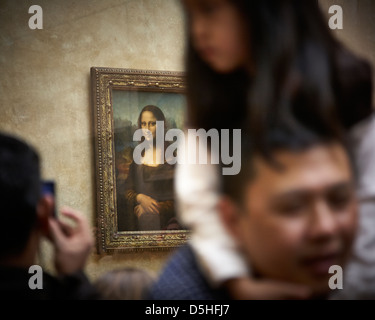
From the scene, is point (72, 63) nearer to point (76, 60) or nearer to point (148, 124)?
point (76, 60)

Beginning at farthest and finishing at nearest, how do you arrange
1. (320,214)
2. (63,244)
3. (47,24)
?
(47,24), (63,244), (320,214)

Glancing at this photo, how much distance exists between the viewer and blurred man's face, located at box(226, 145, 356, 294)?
0.75 metres

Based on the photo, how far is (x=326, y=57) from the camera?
0.84 metres

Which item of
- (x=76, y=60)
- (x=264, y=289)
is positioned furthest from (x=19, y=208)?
(x=264, y=289)

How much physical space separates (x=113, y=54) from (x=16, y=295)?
0.58 metres

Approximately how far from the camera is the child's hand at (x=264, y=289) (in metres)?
0.80

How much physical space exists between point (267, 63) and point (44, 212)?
538 millimetres

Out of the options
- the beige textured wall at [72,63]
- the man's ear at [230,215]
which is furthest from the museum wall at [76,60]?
the man's ear at [230,215]

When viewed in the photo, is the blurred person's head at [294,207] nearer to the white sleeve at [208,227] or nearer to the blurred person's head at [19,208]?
the white sleeve at [208,227]

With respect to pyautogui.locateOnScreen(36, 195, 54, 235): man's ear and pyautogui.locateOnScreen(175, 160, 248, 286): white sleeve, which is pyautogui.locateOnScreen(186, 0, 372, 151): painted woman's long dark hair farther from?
pyautogui.locateOnScreen(36, 195, 54, 235): man's ear

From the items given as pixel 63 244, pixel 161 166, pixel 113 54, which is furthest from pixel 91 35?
pixel 63 244

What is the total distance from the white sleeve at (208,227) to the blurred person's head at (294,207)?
0.06 ft

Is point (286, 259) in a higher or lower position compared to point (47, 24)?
lower

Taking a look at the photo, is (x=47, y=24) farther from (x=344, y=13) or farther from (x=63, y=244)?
(x=344, y=13)
